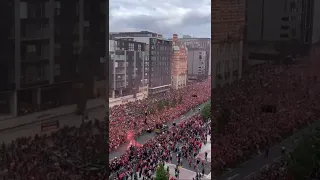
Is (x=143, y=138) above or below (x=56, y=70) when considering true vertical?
below

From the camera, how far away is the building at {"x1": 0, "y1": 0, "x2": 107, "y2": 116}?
11.2 feet

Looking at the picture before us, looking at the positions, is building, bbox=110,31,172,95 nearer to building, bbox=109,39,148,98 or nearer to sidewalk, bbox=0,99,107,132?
building, bbox=109,39,148,98

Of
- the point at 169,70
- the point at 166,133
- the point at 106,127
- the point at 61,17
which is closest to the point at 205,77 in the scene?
the point at 169,70

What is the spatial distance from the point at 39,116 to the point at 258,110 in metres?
2.64

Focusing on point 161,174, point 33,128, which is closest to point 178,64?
point 161,174

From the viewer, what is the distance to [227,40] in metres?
5.15

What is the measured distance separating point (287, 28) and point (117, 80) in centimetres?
311

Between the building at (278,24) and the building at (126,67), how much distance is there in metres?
2.59

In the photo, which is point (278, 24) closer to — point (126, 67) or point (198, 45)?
point (126, 67)

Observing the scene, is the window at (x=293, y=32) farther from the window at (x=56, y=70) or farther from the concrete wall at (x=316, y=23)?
the window at (x=56, y=70)

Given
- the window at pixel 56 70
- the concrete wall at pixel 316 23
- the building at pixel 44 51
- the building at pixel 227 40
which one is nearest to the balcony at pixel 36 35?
the building at pixel 44 51

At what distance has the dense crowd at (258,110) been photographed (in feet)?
16.7

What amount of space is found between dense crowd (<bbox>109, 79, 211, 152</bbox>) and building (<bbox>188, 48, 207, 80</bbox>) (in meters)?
0.21

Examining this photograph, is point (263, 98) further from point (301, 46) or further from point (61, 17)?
point (61, 17)
